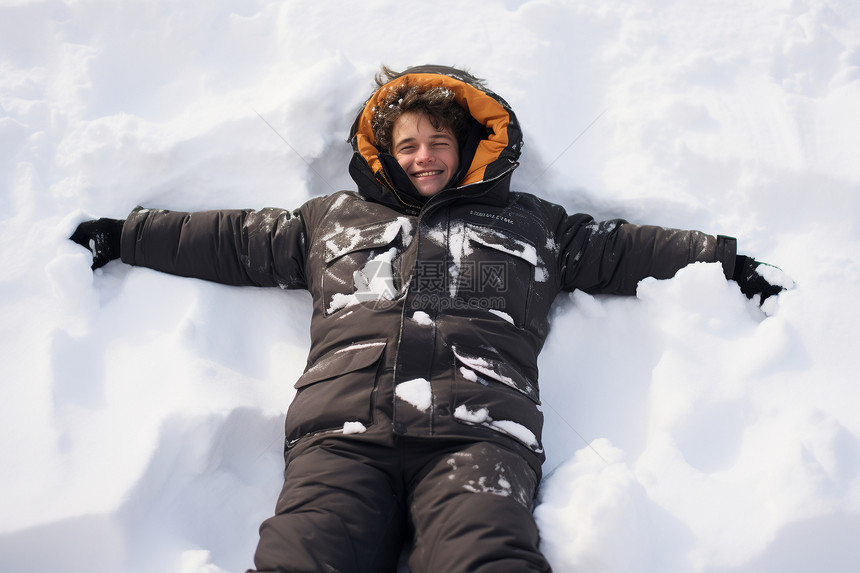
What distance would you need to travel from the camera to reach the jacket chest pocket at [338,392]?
1.85 meters

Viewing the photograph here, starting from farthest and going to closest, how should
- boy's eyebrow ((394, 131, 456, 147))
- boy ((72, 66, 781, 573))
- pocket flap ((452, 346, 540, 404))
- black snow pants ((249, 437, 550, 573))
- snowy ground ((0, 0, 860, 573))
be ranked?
1. boy's eyebrow ((394, 131, 456, 147))
2. pocket flap ((452, 346, 540, 404))
3. snowy ground ((0, 0, 860, 573))
4. boy ((72, 66, 781, 573))
5. black snow pants ((249, 437, 550, 573))

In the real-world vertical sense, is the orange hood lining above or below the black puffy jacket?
above

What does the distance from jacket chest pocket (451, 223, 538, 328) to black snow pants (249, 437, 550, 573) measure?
0.48 meters

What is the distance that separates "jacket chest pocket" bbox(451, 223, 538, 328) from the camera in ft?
6.75

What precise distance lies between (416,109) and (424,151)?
0.66 ft

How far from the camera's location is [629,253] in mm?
2305

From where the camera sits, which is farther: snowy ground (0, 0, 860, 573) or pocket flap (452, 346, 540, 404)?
pocket flap (452, 346, 540, 404)

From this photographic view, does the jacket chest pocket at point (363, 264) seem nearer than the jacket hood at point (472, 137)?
Yes

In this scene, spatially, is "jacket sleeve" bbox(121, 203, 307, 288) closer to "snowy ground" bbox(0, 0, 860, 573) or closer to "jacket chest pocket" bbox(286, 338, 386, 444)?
"snowy ground" bbox(0, 0, 860, 573)

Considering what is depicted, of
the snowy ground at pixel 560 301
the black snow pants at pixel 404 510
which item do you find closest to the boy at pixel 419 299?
the black snow pants at pixel 404 510

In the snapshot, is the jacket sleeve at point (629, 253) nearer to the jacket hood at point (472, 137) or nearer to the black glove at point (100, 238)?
the jacket hood at point (472, 137)

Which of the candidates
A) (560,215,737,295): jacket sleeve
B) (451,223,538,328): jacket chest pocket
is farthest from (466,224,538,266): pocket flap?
(560,215,737,295): jacket sleeve

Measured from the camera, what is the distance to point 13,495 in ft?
5.78

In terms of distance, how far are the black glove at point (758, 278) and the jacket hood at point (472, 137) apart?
0.89m
